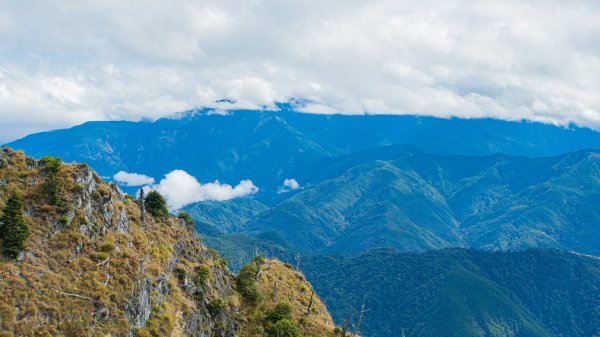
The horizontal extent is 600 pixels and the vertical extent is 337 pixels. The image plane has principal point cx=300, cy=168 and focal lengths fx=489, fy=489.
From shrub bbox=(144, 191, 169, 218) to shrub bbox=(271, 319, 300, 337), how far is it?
30510mm

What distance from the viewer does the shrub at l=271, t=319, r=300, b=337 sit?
Answer: 9050 cm

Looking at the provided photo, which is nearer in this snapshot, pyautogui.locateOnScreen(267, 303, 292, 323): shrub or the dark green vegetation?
pyautogui.locateOnScreen(267, 303, 292, 323): shrub

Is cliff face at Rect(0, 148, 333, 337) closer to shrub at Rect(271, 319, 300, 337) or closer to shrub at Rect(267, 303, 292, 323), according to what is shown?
shrub at Rect(271, 319, 300, 337)

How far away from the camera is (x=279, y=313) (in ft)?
316

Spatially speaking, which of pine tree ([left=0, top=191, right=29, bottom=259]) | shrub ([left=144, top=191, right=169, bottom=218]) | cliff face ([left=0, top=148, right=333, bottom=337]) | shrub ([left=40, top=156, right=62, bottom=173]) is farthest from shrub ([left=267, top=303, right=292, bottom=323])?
pine tree ([left=0, top=191, right=29, bottom=259])

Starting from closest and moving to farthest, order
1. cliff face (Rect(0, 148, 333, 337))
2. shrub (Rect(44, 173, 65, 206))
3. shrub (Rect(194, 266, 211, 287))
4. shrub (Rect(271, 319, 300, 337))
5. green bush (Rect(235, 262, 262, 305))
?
cliff face (Rect(0, 148, 333, 337)), shrub (Rect(44, 173, 65, 206)), shrub (Rect(194, 266, 211, 287)), shrub (Rect(271, 319, 300, 337)), green bush (Rect(235, 262, 262, 305))

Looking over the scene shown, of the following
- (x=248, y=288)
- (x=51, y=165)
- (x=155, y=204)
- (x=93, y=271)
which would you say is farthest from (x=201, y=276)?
(x=51, y=165)

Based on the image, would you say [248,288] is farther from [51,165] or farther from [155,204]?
[51,165]

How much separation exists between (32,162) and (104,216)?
13.5 meters

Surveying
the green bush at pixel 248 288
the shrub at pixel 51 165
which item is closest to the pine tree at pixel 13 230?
the shrub at pixel 51 165

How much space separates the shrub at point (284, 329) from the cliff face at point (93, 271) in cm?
561

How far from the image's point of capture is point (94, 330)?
197 feet

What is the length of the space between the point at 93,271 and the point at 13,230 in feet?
36.3

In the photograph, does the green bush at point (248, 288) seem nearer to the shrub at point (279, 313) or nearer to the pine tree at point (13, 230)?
the shrub at point (279, 313)
